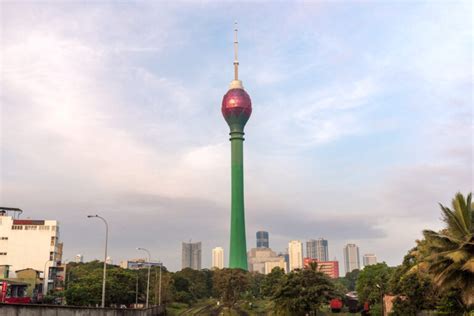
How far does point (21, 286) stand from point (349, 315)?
62.5m

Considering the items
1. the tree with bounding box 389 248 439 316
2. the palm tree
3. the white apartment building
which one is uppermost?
the white apartment building

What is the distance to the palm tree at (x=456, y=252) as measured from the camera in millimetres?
23156

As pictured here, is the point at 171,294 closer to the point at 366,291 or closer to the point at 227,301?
the point at 227,301

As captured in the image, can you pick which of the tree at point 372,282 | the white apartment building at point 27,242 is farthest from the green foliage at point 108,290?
the tree at point 372,282

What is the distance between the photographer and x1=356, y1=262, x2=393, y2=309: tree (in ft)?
298

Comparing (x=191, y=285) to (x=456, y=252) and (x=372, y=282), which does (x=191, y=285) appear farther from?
(x=456, y=252)

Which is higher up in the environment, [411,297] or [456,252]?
[456,252]

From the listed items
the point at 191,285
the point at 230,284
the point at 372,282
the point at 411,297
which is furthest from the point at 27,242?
the point at 411,297

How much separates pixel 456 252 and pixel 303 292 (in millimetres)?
48856

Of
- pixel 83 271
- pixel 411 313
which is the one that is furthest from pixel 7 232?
pixel 411 313

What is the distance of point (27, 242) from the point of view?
123 m

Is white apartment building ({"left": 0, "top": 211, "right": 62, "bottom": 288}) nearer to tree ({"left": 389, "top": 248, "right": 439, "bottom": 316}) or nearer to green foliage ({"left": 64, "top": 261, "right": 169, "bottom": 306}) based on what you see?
green foliage ({"left": 64, "top": 261, "right": 169, "bottom": 306})

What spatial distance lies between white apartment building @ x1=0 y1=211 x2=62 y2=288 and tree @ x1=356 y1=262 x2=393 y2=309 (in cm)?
7381

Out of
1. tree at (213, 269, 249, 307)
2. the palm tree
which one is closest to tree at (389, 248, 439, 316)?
the palm tree
